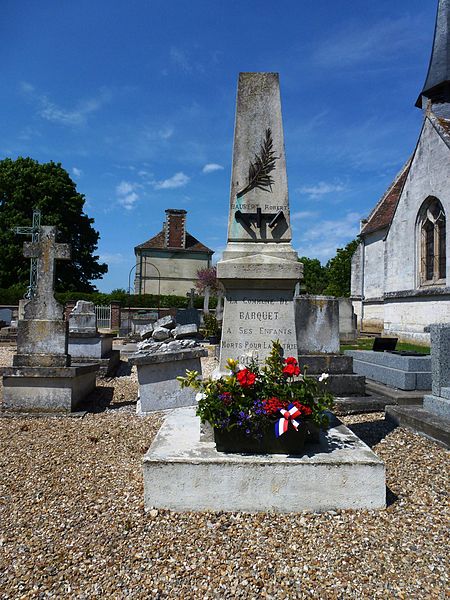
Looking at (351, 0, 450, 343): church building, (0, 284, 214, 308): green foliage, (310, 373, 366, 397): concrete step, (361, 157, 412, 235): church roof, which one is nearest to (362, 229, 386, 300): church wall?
(361, 157, 412, 235): church roof

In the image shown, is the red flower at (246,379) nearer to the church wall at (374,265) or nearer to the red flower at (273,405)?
the red flower at (273,405)

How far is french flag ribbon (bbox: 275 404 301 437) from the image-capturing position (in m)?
3.07

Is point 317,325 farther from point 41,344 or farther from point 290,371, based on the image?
point 41,344

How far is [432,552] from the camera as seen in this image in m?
2.59

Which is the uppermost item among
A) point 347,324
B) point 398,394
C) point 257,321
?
point 257,321

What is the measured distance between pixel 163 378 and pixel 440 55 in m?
27.6

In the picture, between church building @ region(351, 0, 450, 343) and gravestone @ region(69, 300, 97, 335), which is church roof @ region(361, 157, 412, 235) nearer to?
church building @ region(351, 0, 450, 343)

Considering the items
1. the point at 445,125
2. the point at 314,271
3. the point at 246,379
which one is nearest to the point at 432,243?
the point at 445,125

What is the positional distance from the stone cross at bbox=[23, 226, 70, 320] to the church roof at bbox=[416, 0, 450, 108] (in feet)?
83.8

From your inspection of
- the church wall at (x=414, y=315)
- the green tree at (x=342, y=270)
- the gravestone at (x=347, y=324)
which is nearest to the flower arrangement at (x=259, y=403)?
the church wall at (x=414, y=315)

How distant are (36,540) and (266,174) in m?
3.60

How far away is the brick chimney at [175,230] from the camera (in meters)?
42.3

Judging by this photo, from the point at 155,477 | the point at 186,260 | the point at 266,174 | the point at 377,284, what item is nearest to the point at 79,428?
the point at 155,477

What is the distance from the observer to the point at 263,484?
3.09 metres
